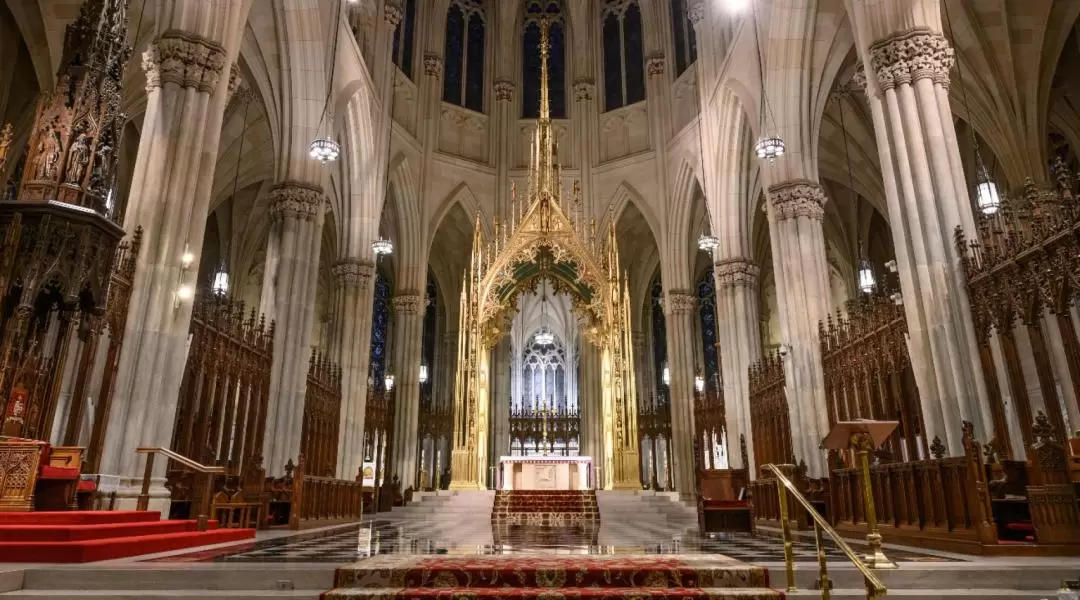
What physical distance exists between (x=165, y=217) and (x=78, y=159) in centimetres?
174

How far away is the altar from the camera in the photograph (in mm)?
16812

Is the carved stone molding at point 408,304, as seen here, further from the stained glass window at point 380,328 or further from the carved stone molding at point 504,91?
the carved stone molding at point 504,91

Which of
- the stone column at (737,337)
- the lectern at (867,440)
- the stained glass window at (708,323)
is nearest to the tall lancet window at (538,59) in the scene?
the stained glass window at (708,323)

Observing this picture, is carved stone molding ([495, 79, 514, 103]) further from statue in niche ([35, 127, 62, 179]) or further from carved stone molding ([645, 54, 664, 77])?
statue in niche ([35, 127, 62, 179])

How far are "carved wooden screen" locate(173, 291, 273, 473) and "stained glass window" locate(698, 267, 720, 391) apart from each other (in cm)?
1876

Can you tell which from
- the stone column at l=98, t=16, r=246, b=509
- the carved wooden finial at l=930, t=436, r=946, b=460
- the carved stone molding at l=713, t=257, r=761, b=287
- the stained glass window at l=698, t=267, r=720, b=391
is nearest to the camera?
the carved wooden finial at l=930, t=436, r=946, b=460

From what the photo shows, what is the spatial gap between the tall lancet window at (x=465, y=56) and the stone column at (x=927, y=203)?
1757 centimetres

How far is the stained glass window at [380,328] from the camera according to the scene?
93.5 feet

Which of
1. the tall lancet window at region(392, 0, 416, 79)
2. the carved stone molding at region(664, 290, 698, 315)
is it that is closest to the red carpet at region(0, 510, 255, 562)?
the carved stone molding at region(664, 290, 698, 315)

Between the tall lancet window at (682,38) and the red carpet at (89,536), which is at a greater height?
the tall lancet window at (682,38)

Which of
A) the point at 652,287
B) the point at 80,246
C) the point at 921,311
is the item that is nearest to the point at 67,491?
the point at 80,246

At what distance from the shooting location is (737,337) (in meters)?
19.1

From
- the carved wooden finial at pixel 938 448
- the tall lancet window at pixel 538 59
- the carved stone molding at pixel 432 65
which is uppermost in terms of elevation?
the tall lancet window at pixel 538 59

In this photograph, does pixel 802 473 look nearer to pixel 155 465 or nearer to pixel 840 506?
pixel 840 506
